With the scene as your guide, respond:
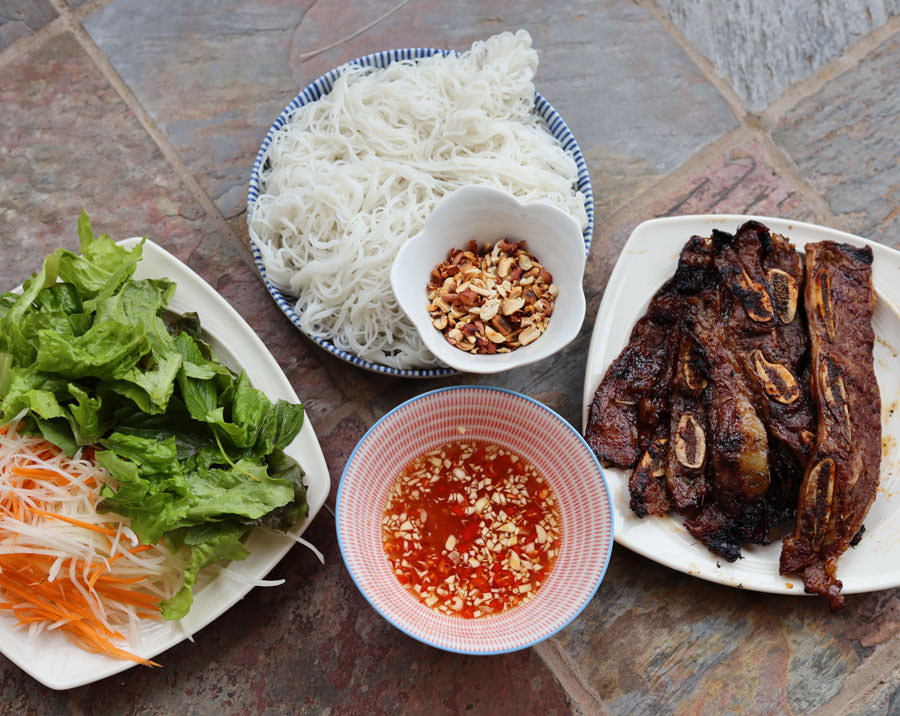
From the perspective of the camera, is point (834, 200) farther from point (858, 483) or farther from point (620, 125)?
point (858, 483)

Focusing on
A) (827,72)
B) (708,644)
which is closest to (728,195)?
(827,72)

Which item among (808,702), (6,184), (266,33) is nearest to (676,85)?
(266,33)

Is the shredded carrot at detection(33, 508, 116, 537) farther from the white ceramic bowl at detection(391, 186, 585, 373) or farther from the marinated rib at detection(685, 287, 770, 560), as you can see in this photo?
the marinated rib at detection(685, 287, 770, 560)

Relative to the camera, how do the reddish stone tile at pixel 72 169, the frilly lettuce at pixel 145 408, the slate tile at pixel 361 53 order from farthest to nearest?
the slate tile at pixel 361 53 < the reddish stone tile at pixel 72 169 < the frilly lettuce at pixel 145 408

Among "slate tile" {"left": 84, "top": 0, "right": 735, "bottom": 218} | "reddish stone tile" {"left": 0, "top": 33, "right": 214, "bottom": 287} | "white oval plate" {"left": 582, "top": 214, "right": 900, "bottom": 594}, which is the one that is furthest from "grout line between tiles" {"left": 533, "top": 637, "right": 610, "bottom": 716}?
"reddish stone tile" {"left": 0, "top": 33, "right": 214, "bottom": 287}

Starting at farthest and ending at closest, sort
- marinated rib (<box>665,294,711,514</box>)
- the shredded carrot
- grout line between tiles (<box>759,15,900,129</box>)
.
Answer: grout line between tiles (<box>759,15,900,129</box>)
marinated rib (<box>665,294,711,514</box>)
the shredded carrot

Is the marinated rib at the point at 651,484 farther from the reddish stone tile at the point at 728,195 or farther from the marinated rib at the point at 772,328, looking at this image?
the reddish stone tile at the point at 728,195

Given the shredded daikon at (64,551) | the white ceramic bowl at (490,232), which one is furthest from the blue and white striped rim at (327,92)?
the shredded daikon at (64,551)
